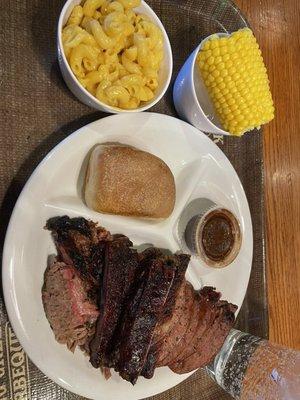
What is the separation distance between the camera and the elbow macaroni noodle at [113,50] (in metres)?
1.35

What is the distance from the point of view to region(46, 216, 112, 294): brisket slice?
140cm

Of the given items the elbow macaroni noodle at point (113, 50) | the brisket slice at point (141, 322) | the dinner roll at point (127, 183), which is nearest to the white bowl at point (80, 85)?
the elbow macaroni noodle at point (113, 50)

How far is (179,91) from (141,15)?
271 mm

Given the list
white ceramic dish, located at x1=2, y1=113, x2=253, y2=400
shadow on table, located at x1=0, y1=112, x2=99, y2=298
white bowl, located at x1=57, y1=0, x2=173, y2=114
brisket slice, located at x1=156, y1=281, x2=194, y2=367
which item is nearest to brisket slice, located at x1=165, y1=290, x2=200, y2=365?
brisket slice, located at x1=156, y1=281, x2=194, y2=367

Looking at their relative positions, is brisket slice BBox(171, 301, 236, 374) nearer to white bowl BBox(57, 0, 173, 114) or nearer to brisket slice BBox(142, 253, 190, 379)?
brisket slice BBox(142, 253, 190, 379)

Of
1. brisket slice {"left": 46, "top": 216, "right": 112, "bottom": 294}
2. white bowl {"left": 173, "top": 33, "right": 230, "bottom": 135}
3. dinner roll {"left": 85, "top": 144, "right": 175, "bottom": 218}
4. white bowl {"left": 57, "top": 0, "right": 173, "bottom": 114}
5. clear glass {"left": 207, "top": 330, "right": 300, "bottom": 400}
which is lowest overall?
clear glass {"left": 207, "top": 330, "right": 300, "bottom": 400}

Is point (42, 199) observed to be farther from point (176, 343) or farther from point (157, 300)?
point (176, 343)

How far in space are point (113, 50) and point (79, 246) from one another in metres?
0.57

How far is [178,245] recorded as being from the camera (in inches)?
63.8

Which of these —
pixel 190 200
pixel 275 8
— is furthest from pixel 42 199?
pixel 275 8

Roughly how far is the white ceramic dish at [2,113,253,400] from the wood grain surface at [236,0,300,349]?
282 millimetres

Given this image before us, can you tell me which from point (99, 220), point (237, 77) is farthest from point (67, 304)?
point (237, 77)

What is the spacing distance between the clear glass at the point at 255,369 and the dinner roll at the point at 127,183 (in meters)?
0.55

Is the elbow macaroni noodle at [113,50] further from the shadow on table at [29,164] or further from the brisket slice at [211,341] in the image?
the brisket slice at [211,341]
